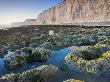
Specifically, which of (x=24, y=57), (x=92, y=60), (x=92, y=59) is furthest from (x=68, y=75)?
(x=24, y=57)

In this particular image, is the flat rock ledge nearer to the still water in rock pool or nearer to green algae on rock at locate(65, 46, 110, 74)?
the still water in rock pool

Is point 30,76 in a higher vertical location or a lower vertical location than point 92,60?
lower

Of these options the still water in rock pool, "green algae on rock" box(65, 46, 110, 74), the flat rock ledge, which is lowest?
the still water in rock pool

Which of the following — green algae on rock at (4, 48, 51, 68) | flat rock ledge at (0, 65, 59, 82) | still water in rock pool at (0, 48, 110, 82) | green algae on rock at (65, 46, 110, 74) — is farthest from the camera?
green algae on rock at (4, 48, 51, 68)

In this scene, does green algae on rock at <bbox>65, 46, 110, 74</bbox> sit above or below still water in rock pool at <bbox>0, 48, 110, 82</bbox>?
above

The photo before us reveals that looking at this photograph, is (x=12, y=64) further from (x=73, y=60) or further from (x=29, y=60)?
(x=73, y=60)

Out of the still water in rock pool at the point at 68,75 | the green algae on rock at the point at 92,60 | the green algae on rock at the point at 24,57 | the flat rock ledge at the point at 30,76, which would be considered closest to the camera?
the flat rock ledge at the point at 30,76

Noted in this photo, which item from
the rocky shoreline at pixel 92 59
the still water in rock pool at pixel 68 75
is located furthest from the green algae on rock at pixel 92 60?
the still water in rock pool at pixel 68 75

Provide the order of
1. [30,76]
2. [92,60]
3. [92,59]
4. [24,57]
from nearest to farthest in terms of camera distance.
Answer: [30,76] < [92,60] < [92,59] < [24,57]

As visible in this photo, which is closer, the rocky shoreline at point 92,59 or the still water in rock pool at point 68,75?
the still water in rock pool at point 68,75

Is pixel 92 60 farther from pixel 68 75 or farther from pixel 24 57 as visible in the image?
pixel 24 57

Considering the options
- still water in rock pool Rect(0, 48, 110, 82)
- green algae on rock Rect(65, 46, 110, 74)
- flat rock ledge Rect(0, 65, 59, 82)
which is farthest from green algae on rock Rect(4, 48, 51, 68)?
flat rock ledge Rect(0, 65, 59, 82)

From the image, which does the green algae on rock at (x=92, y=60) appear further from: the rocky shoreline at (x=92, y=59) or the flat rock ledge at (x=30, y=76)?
the flat rock ledge at (x=30, y=76)
